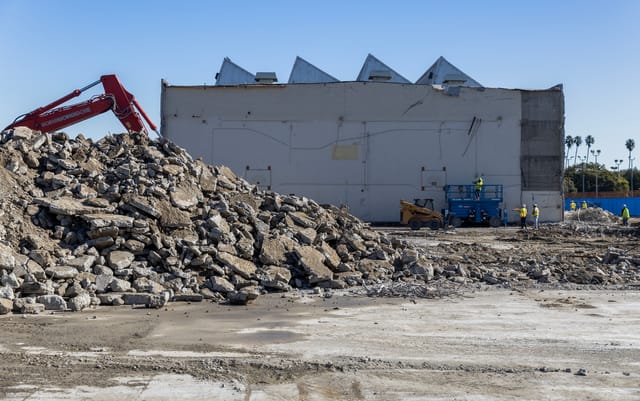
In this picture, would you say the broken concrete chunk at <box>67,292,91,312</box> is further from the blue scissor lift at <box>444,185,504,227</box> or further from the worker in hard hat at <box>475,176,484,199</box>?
the worker in hard hat at <box>475,176,484,199</box>

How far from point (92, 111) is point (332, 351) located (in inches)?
643

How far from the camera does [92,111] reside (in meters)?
21.6

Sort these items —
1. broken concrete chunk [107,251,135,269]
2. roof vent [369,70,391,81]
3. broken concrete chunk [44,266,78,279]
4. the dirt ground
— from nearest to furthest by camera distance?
the dirt ground → broken concrete chunk [44,266,78,279] → broken concrete chunk [107,251,135,269] → roof vent [369,70,391,81]

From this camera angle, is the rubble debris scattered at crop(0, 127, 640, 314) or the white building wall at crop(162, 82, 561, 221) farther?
the white building wall at crop(162, 82, 561, 221)

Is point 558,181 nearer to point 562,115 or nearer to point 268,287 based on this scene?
point 562,115

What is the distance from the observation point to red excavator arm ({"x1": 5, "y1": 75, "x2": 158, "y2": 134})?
21359 millimetres

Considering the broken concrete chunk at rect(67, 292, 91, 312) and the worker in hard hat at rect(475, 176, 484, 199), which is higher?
the worker in hard hat at rect(475, 176, 484, 199)

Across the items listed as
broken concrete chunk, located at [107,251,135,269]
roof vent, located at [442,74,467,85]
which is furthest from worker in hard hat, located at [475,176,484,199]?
broken concrete chunk, located at [107,251,135,269]

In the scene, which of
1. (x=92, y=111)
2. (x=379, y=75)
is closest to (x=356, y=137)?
(x=379, y=75)

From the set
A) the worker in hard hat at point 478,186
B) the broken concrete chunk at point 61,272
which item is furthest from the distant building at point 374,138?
the broken concrete chunk at point 61,272

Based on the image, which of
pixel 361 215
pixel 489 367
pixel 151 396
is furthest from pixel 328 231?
pixel 361 215

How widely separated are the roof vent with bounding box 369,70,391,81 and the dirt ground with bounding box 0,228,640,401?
2813cm

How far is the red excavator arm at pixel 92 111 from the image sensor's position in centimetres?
2136

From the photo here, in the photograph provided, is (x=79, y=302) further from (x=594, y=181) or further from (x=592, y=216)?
(x=594, y=181)
